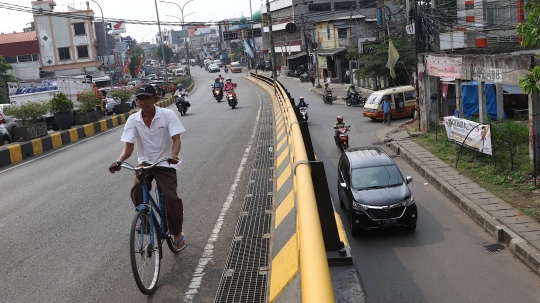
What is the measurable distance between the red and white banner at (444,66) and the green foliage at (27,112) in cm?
1362

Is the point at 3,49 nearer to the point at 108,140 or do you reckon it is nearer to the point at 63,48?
the point at 63,48

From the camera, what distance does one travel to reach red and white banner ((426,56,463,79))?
17.3m

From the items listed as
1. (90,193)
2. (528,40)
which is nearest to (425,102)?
(528,40)

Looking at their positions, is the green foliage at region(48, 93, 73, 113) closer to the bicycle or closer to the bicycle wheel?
the bicycle

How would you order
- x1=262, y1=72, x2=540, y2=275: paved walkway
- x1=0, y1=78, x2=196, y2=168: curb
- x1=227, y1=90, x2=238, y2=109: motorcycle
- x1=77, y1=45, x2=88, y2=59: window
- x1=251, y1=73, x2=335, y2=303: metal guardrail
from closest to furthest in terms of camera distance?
x1=251, y1=73, x2=335, y2=303: metal guardrail
x1=262, y1=72, x2=540, y2=275: paved walkway
x1=0, y1=78, x2=196, y2=168: curb
x1=227, y1=90, x2=238, y2=109: motorcycle
x1=77, y1=45, x2=88, y2=59: window

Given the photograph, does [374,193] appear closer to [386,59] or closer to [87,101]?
[87,101]

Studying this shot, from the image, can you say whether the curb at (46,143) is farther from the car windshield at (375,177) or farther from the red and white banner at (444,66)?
the red and white banner at (444,66)

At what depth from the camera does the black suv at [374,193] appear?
32.6 feet

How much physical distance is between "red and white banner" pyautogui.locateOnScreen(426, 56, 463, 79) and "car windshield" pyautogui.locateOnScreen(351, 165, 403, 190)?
7447 millimetres

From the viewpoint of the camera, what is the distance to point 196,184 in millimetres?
9977

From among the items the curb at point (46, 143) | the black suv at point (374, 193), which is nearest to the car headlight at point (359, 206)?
the black suv at point (374, 193)

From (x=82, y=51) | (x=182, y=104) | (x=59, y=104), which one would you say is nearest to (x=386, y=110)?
(x=182, y=104)

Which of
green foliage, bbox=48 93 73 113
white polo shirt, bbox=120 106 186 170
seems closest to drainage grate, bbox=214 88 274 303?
white polo shirt, bbox=120 106 186 170

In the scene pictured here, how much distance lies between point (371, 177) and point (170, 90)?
44668 mm
